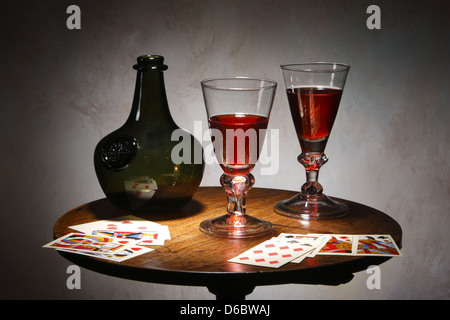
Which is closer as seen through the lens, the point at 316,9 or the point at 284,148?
the point at 316,9

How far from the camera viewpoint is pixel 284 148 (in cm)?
294

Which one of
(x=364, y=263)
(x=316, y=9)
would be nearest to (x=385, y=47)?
(x=316, y=9)

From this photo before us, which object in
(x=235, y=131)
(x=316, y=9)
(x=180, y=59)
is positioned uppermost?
(x=316, y=9)

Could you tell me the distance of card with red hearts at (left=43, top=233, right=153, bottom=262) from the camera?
1271 millimetres

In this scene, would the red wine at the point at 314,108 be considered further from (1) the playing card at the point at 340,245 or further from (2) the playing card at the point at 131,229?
(2) the playing card at the point at 131,229

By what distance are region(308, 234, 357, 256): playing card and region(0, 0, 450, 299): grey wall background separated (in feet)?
4.96

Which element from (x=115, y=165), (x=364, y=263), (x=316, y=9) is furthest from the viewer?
(x=316, y=9)

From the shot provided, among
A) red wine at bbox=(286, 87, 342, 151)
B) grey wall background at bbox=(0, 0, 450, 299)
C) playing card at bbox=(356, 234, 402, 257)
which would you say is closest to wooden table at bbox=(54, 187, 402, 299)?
playing card at bbox=(356, 234, 402, 257)

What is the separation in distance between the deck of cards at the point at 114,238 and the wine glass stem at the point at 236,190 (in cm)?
19

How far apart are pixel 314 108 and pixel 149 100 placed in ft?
1.64

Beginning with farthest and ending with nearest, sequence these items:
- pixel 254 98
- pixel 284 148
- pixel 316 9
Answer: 1. pixel 284 148
2. pixel 316 9
3. pixel 254 98

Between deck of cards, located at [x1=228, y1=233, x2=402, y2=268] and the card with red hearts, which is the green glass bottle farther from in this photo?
deck of cards, located at [x1=228, y1=233, x2=402, y2=268]
